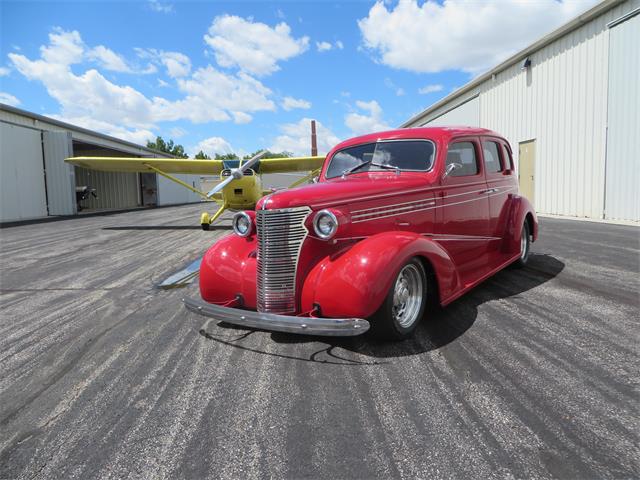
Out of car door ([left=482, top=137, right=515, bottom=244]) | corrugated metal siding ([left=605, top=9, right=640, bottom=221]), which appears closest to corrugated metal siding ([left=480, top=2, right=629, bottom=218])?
A: corrugated metal siding ([left=605, top=9, right=640, bottom=221])

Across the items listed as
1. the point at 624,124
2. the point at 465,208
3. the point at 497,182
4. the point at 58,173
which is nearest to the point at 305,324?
the point at 465,208

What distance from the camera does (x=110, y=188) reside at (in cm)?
3288

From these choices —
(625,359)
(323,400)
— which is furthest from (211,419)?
(625,359)

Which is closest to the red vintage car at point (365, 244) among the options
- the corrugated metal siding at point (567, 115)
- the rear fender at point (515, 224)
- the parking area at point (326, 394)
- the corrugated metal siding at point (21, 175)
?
the parking area at point (326, 394)

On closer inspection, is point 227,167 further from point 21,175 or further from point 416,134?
point 21,175

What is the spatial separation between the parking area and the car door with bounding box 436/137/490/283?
18.5 inches

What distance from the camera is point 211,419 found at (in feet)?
7.43

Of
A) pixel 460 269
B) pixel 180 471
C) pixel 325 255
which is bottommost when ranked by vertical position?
pixel 180 471

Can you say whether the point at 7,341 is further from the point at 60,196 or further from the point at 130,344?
the point at 60,196

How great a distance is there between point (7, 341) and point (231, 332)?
197 centimetres

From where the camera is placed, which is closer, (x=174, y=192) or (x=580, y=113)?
(x=580, y=113)

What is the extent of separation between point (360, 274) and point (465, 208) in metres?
1.95

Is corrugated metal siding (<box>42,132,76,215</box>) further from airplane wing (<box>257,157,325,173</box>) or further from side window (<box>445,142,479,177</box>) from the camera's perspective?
side window (<box>445,142,479,177</box>)

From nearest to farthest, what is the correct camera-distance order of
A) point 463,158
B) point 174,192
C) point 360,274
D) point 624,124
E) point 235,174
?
point 360,274
point 463,158
point 235,174
point 624,124
point 174,192
